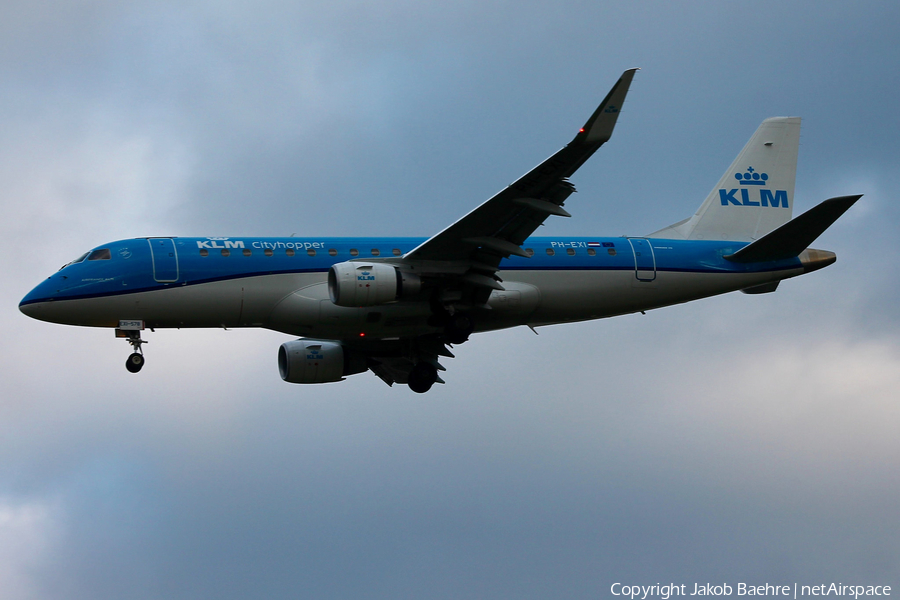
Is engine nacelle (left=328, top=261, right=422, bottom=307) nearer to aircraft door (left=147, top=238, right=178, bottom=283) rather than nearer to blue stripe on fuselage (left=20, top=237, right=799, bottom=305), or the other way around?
blue stripe on fuselage (left=20, top=237, right=799, bottom=305)

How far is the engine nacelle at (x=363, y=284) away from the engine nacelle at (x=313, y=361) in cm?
565

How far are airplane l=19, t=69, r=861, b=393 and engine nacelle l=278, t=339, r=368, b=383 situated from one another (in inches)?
1.8

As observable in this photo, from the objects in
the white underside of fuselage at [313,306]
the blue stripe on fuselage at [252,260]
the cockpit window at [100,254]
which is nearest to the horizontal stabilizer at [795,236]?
the blue stripe on fuselage at [252,260]

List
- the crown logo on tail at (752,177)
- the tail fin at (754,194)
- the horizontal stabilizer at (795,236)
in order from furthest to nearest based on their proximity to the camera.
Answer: the crown logo on tail at (752,177)
the tail fin at (754,194)
the horizontal stabilizer at (795,236)

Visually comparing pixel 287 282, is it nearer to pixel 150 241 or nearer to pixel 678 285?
pixel 150 241

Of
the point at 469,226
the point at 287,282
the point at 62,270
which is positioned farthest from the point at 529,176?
the point at 62,270

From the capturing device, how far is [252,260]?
33.8 m

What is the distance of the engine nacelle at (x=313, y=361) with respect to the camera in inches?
1491

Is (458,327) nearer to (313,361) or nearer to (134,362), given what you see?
(313,361)

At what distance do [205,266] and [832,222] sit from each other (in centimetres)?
1949

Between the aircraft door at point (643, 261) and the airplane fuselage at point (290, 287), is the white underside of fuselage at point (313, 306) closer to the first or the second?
the airplane fuselage at point (290, 287)

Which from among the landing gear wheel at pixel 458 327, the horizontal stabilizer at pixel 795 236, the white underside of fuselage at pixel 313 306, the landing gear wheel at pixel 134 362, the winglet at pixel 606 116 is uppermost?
the winglet at pixel 606 116

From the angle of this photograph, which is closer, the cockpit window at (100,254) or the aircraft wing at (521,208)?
the aircraft wing at (521,208)

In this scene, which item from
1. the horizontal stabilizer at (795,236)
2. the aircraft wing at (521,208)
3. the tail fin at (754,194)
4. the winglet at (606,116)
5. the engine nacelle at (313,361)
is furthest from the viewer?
the tail fin at (754,194)
